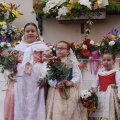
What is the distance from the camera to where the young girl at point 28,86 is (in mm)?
4449

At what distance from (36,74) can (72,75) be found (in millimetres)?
437

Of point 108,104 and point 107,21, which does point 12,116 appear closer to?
point 108,104

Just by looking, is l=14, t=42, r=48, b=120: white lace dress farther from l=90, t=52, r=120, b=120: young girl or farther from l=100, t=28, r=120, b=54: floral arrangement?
l=100, t=28, r=120, b=54: floral arrangement

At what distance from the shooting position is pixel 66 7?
5707 millimetres

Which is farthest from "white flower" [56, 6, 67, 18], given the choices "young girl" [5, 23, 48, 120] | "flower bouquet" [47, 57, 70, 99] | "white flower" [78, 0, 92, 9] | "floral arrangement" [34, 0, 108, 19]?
"flower bouquet" [47, 57, 70, 99]

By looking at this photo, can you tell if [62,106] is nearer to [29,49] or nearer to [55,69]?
[55,69]

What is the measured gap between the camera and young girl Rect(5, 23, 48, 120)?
4.45 m

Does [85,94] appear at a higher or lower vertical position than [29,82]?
lower

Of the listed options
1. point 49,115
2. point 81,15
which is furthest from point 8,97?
point 81,15

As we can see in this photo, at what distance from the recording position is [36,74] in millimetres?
4508

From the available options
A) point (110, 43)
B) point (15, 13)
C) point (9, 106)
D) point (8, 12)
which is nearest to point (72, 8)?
point (110, 43)

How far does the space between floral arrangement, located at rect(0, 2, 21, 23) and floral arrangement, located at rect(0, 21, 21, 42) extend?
119 mm

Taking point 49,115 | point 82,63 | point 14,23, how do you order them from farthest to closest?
point 14,23, point 82,63, point 49,115

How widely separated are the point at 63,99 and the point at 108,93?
0.57 metres
